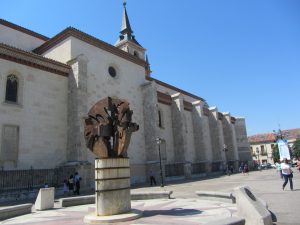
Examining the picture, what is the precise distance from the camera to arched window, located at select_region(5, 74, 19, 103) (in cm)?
1767

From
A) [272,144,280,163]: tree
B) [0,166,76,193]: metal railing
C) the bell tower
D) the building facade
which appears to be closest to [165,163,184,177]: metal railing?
the building facade

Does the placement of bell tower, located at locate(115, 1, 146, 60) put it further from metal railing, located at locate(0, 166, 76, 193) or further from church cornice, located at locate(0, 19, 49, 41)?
metal railing, located at locate(0, 166, 76, 193)

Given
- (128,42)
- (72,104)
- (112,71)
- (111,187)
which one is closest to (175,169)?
(112,71)

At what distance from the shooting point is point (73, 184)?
17125 mm

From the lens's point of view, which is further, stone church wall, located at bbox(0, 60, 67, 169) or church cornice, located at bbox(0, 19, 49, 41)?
church cornice, located at bbox(0, 19, 49, 41)

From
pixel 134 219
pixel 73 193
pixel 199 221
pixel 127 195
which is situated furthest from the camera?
pixel 73 193

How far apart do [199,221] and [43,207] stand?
671 centimetres

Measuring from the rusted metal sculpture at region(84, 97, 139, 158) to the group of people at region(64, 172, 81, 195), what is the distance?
372 inches

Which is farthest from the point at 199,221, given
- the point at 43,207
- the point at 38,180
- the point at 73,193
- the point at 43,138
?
the point at 43,138

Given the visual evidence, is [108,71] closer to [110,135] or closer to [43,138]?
[43,138]

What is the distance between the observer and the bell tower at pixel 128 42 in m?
41.6

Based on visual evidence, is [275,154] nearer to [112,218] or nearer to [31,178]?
[31,178]

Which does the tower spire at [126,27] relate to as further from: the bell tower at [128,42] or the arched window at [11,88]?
the arched window at [11,88]

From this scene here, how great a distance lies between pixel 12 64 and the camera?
18.0 metres
